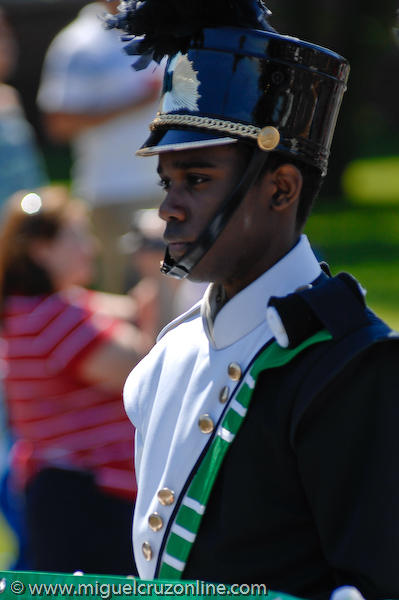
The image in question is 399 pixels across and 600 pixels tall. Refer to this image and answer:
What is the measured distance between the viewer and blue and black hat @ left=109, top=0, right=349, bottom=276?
84.7 inches

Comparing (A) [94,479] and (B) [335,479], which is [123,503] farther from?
(B) [335,479]

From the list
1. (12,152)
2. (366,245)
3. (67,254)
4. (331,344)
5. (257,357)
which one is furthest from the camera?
(366,245)

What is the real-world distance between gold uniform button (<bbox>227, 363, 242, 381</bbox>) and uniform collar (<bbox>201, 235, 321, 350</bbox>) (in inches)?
3.1

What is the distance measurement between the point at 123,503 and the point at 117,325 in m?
0.62

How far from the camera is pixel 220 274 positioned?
221 cm

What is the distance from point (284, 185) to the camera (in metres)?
2.20

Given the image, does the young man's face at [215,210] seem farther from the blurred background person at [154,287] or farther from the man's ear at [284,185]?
the blurred background person at [154,287]

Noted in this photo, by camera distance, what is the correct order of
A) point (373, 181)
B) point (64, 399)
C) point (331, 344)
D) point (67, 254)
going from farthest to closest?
point (373, 181) < point (67, 254) < point (64, 399) < point (331, 344)

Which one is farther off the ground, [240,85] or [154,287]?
[240,85]

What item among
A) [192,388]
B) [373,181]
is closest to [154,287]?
[192,388]

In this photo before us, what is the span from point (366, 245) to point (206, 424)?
379 inches

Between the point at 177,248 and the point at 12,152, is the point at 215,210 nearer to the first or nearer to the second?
the point at 177,248

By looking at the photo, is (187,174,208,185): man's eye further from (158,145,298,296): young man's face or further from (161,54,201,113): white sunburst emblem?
(161,54,201,113): white sunburst emblem

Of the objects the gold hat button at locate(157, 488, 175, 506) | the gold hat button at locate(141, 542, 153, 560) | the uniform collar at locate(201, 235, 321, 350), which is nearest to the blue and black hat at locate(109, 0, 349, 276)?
the uniform collar at locate(201, 235, 321, 350)
